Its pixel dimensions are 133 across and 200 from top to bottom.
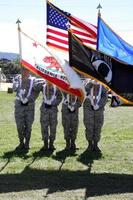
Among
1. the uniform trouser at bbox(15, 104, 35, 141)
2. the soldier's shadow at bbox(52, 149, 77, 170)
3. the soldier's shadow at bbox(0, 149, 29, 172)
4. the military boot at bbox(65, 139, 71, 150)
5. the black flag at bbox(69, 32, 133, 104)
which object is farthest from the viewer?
the military boot at bbox(65, 139, 71, 150)

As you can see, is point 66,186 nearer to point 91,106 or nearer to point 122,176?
point 122,176

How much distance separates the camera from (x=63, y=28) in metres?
12.1

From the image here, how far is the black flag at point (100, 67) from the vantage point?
10719 mm

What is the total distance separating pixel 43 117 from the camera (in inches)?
508

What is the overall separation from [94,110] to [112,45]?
2244 millimetres

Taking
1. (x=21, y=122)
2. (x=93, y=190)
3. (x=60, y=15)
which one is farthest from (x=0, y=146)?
(x=93, y=190)

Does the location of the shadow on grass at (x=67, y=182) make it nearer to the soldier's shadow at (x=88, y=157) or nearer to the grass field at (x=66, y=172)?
the grass field at (x=66, y=172)

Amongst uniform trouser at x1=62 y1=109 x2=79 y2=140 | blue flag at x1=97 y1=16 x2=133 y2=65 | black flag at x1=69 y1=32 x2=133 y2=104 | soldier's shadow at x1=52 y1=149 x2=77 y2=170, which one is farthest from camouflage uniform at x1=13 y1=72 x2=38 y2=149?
blue flag at x1=97 y1=16 x2=133 y2=65

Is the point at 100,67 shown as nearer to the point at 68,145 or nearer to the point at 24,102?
the point at 24,102

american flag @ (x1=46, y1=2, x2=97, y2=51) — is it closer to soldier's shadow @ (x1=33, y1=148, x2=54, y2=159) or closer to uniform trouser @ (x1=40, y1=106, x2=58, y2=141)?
uniform trouser @ (x1=40, y1=106, x2=58, y2=141)

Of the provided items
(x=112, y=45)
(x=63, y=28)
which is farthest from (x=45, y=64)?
(x=112, y=45)

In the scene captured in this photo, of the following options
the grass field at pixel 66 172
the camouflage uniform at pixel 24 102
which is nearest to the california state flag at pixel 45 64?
the camouflage uniform at pixel 24 102

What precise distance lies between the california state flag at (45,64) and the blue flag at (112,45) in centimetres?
86

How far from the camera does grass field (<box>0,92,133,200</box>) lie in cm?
927
